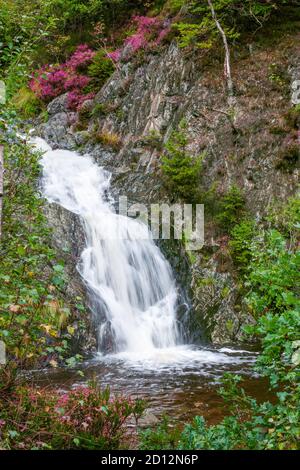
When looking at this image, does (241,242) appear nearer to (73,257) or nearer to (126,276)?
(126,276)

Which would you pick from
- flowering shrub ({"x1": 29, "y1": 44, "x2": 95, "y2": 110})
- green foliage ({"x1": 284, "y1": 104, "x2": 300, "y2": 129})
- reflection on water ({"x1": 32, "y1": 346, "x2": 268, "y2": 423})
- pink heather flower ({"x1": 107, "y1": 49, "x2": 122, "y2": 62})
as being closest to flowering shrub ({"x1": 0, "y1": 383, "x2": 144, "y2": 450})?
reflection on water ({"x1": 32, "y1": 346, "x2": 268, "y2": 423})

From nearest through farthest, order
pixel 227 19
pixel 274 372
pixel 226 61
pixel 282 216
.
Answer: pixel 274 372, pixel 282 216, pixel 226 61, pixel 227 19

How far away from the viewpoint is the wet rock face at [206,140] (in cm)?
1071

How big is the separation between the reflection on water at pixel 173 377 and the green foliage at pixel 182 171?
472cm

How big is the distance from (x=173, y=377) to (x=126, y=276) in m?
3.93

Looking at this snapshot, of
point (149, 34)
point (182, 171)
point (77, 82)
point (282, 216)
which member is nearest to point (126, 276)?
point (182, 171)

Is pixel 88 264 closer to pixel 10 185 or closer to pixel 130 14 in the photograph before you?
pixel 10 185

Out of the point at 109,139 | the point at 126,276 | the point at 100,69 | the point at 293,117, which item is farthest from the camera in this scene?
the point at 100,69

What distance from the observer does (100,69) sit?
20672 mm

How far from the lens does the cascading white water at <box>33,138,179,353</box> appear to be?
31.9 ft

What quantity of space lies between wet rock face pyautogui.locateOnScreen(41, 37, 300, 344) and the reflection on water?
1493mm

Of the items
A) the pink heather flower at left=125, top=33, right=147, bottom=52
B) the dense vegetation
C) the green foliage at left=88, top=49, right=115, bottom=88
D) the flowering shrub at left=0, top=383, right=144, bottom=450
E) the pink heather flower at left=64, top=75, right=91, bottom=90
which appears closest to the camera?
the dense vegetation

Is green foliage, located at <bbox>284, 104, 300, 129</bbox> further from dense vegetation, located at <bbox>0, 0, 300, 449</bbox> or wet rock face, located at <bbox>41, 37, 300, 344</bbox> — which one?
dense vegetation, located at <bbox>0, 0, 300, 449</bbox>

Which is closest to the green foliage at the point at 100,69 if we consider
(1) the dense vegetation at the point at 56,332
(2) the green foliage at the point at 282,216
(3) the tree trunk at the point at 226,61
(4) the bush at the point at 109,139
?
(4) the bush at the point at 109,139
